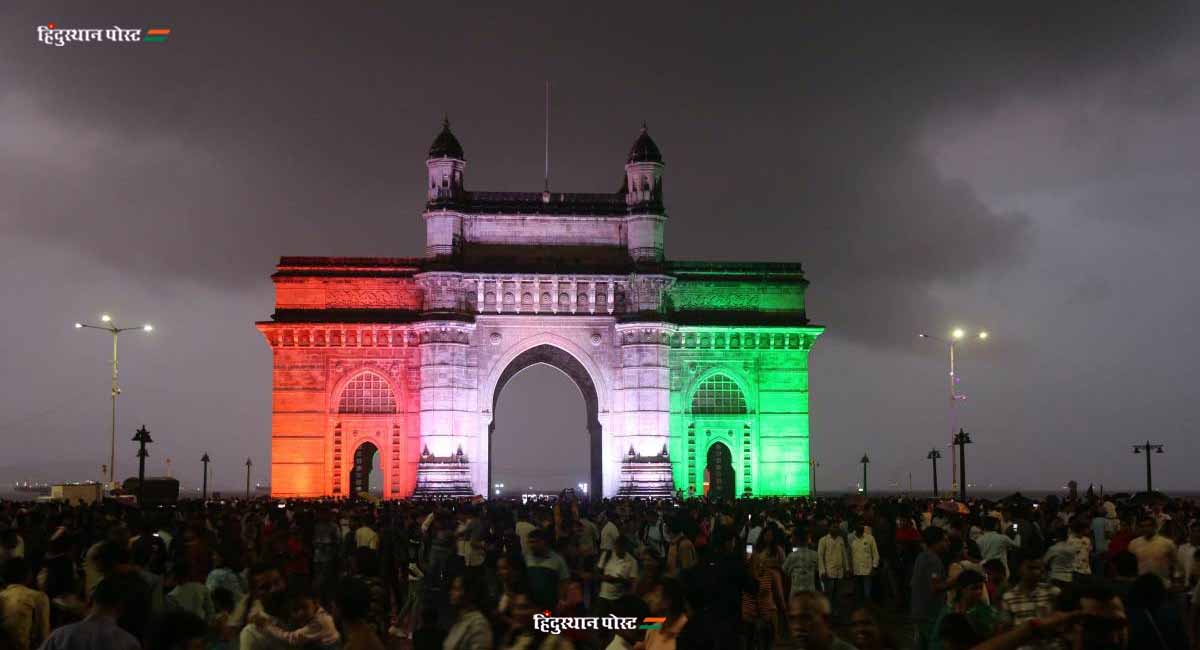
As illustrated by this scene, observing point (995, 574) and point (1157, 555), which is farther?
point (1157, 555)

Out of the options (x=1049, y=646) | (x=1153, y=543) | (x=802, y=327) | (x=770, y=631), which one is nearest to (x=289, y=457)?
(x=802, y=327)

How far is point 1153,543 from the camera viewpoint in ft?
54.9

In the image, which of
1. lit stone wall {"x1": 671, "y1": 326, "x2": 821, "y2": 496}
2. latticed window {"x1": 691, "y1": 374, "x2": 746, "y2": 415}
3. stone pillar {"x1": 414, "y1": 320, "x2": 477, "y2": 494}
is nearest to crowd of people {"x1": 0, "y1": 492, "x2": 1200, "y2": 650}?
stone pillar {"x1": 414, "y1": 320, "x2": 477, "y2": 494}

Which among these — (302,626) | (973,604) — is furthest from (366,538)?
(973,604)

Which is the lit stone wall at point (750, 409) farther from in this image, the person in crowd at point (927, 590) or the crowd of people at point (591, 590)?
the person in crowd at point (927, 590)

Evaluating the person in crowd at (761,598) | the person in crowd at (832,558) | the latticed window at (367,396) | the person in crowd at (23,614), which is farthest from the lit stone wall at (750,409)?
the person in crowd at (23,614)

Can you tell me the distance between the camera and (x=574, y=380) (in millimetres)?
61031

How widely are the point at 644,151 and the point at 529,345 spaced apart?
378 inches

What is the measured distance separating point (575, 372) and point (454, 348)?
299 inches

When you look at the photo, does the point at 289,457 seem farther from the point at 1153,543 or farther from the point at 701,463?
the point at 1153,543

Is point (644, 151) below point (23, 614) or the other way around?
the other way around

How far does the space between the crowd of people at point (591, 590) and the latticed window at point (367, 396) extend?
101 feet

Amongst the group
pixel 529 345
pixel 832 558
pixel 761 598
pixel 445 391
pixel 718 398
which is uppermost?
pixel 529 345

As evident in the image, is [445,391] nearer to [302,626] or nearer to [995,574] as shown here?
[995,574]
